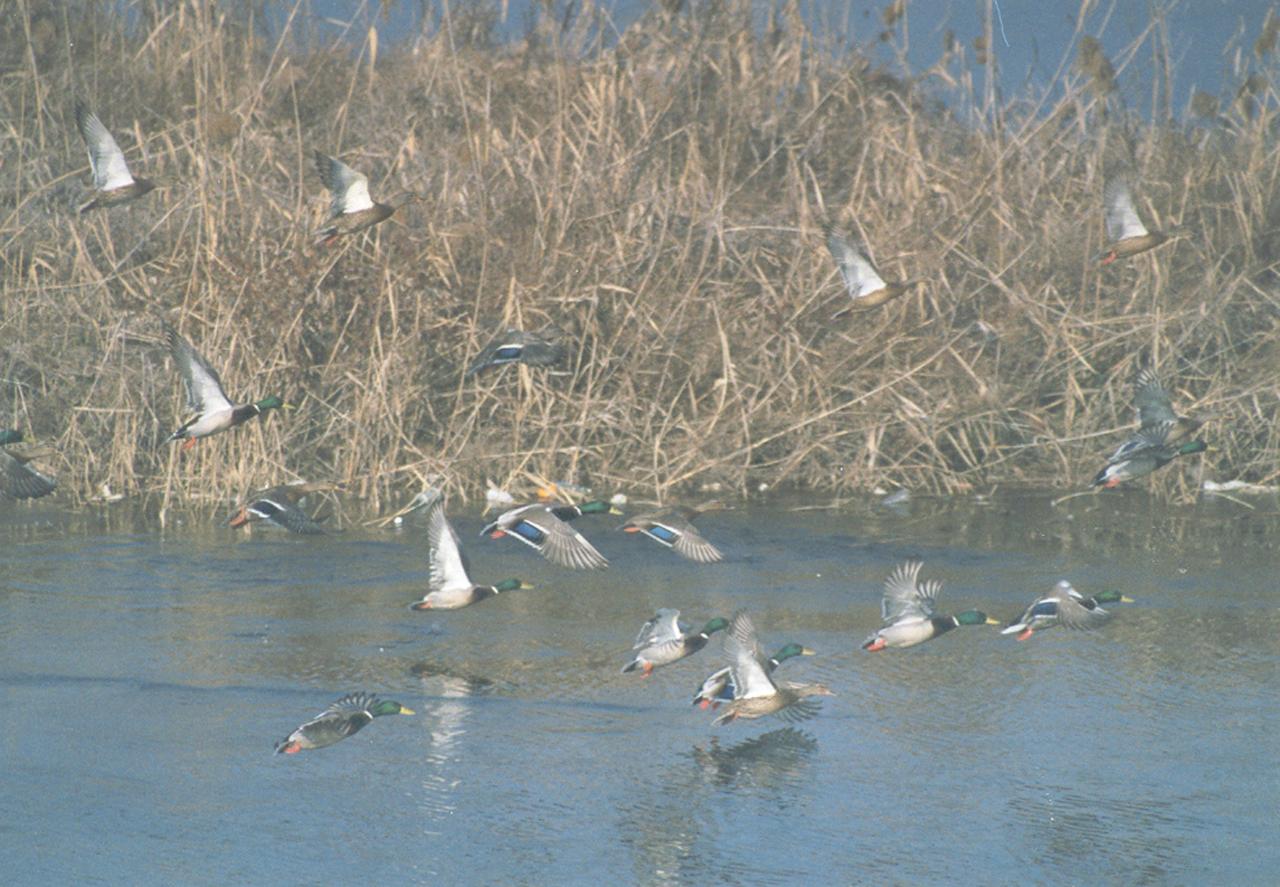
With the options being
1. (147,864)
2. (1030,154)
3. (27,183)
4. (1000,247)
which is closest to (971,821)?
(147,864)

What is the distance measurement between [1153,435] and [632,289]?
2.90 meters

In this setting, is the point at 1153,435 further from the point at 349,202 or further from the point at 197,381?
the point at 197,381

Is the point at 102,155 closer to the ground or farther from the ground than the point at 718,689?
farther from the ground

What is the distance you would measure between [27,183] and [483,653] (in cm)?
574

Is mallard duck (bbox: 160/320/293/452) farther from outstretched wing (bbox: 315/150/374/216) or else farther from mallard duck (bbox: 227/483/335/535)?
outstretched wing (bbox: 315/150/374/216)

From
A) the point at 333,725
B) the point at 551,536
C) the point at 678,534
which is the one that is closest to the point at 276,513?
the point at 551,536

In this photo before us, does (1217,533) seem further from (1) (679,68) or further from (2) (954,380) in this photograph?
(1) (679,68)

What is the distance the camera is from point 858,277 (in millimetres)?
8336

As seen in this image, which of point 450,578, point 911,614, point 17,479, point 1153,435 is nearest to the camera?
point 911,614

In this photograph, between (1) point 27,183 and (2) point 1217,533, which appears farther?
(1) point 27,183

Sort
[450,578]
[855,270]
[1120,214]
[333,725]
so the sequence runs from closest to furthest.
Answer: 1. [333,725]
2. [450,578]
3. [1120,214]
4. [855,270]

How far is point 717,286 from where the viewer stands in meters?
9.29

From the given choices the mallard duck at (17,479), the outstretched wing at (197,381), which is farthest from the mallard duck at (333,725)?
the mallard duck at (17,479)

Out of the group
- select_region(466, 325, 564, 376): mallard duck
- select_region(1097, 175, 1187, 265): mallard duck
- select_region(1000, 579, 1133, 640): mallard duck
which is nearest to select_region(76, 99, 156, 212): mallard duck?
select_region(466, 325, 564, 376): mallard duck
